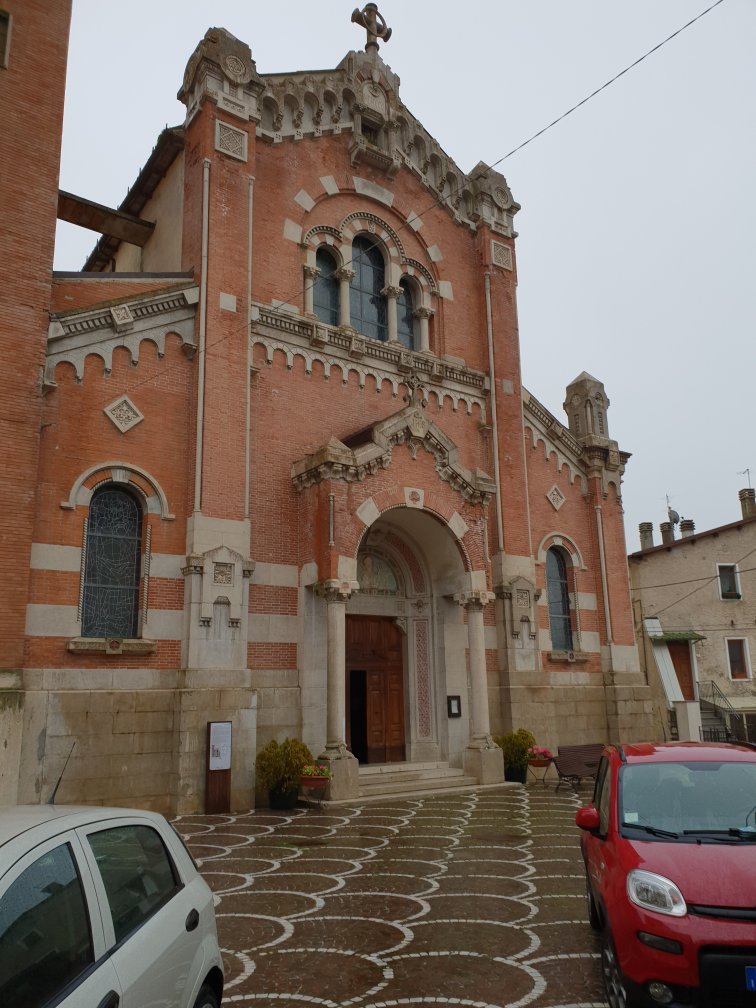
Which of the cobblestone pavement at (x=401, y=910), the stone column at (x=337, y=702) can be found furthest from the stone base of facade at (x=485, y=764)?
the cobblestone pavement at (x=401, y=910)

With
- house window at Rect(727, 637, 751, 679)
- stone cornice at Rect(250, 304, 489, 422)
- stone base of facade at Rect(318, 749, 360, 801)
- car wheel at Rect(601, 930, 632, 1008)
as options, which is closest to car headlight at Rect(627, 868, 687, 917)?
car wheel at Rect(601, 930, 632, 1008)

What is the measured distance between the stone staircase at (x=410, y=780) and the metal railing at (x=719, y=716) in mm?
14969

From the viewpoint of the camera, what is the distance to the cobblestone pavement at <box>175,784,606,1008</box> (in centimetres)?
571

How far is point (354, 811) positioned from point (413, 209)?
14857 millimetres

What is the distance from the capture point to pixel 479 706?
17.7m

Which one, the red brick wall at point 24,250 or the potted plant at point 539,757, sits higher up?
the red brick wall at point 24,250

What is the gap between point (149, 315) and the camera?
1544cm

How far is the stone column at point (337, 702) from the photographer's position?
14852 mm

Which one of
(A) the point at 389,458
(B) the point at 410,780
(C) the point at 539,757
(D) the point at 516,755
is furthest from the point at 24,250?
(C) the point at 539,757

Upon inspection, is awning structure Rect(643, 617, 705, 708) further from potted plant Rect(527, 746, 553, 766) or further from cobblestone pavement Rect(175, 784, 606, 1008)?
cobblestone pavement Rect(175, 784, 606, 1008)

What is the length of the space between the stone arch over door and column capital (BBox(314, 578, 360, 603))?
7.62 ft

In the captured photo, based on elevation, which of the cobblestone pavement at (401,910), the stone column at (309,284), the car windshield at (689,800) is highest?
the stone column at (309,284)

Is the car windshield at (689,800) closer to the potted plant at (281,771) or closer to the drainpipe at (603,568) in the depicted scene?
the potted plant at (281,771)

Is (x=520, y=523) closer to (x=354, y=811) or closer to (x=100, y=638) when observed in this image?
(x=354, y=811)
